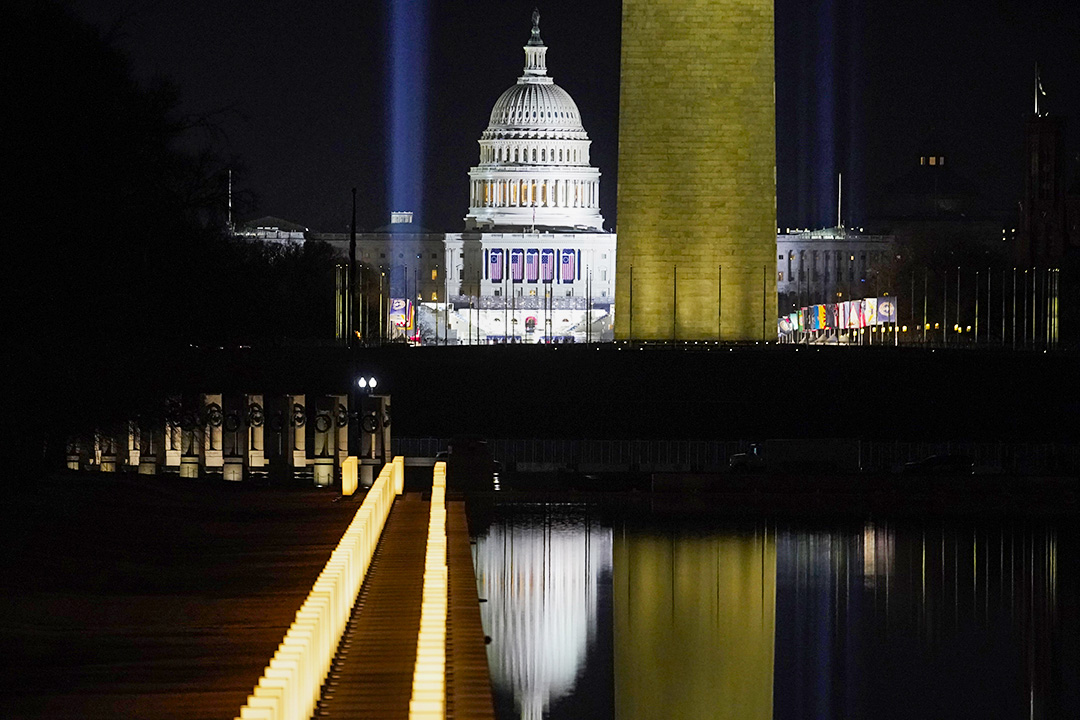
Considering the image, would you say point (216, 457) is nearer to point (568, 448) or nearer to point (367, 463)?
point (367, 463)

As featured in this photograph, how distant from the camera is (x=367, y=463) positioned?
38219 millimetres

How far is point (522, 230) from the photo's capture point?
16325 centimetres

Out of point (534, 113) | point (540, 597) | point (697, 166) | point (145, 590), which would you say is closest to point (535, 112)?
point (534, 113)

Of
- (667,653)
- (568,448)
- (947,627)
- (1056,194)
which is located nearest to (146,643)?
(667,653)

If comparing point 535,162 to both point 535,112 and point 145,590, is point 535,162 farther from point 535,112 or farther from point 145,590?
point 145,590

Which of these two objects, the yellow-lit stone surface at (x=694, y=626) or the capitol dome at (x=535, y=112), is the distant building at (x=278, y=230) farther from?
the yellow-lit stone surface at (x=694, y=626)

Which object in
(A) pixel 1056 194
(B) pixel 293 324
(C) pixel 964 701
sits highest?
(A) pixel 1056 194

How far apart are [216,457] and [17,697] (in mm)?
24212

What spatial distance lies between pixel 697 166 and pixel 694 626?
92.6ft

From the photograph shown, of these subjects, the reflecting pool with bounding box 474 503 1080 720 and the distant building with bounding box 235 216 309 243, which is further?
the distant building with bounding box 235 216 309 243

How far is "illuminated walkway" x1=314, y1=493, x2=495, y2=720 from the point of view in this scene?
15.7 metres

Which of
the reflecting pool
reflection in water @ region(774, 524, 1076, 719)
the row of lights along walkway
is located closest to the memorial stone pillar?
the reflecting pool

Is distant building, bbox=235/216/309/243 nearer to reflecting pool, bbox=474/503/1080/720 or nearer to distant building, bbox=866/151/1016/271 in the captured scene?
distant building, bbox=866/151/1016/271

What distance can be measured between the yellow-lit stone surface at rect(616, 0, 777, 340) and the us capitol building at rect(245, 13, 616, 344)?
8988 centimetres
